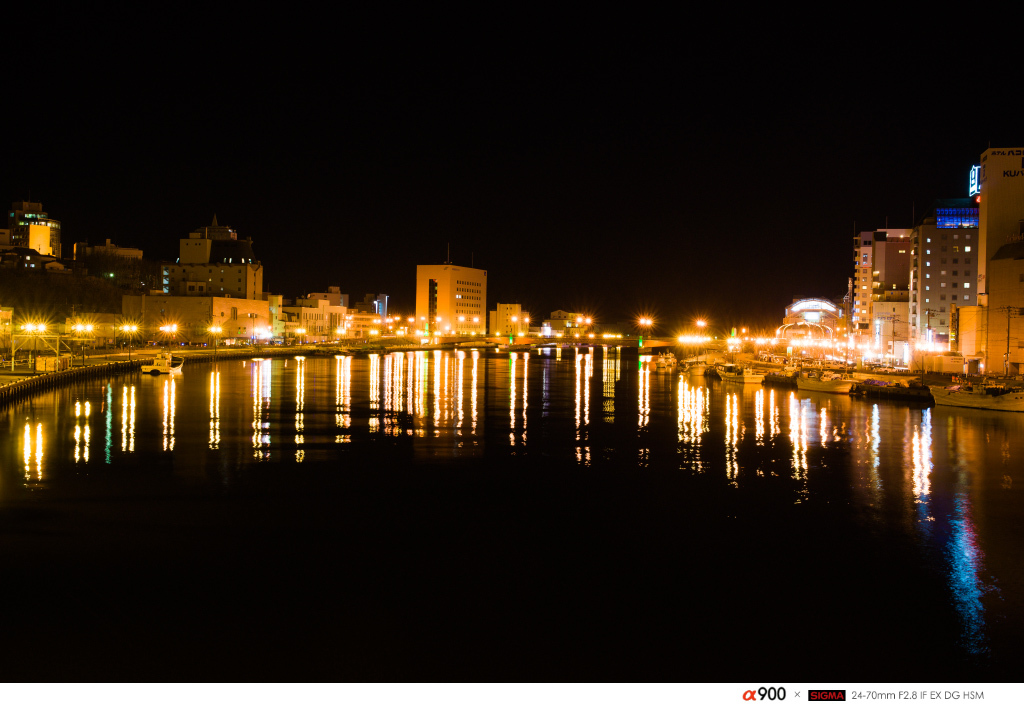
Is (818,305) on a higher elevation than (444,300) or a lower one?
lower

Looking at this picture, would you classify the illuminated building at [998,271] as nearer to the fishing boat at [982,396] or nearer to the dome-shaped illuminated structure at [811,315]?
the fishing boat at [982,396]

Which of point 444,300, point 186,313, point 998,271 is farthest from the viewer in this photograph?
point 444,300

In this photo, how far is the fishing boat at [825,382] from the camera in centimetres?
3347

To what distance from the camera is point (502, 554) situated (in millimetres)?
9922

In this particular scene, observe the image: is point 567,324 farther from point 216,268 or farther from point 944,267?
point 944,267

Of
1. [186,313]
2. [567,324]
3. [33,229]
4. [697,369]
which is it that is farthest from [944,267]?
[33,229]

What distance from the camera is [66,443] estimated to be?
1753 centimetres

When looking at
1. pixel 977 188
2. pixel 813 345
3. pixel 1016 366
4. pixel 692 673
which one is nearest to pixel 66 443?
pixel 692 673

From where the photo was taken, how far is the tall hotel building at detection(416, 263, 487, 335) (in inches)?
4370

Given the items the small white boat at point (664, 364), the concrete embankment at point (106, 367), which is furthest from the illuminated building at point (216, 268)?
the small white boat at point (664, 364)

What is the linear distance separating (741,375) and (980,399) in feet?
44.6
